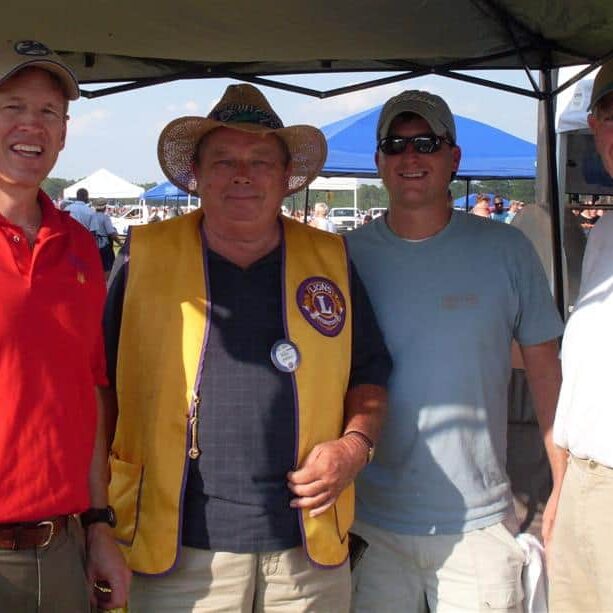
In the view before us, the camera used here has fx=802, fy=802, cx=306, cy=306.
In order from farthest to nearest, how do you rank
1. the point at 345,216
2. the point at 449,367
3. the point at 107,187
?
the point at 345,216 → the point at 107,187 → the point at 449,367

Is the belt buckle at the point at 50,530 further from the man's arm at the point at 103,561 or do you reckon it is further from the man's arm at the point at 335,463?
the man's arm at the point at 335,463

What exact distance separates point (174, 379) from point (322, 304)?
420 mm

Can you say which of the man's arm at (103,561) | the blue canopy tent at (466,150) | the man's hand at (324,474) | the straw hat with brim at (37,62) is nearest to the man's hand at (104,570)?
the man's arm at (103,561)

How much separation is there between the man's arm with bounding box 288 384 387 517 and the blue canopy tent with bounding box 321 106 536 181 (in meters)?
7.52

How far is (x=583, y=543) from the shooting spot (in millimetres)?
1950

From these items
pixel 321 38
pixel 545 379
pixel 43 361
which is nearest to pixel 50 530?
pixel 43 361

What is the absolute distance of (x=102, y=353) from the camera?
73.4 inches

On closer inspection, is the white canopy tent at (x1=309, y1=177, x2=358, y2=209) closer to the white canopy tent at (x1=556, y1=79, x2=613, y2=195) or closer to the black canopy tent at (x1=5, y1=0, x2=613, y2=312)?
the white canopy tent at (x1=556, y1=79, x2=613, y2=195)

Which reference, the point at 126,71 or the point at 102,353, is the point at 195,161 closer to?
the point at 102,353

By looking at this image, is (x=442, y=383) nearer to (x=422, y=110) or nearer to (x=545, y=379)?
(x=545, y=379)

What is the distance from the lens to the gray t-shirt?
2.18 m

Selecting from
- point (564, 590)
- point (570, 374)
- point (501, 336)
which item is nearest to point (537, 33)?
point (501, 336)

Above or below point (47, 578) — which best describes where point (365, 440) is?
above

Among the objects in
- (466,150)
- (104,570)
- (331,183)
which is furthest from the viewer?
(331,183)
